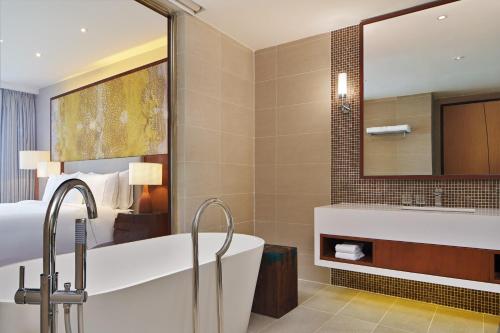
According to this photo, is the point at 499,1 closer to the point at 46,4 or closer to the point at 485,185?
the point at 485,185

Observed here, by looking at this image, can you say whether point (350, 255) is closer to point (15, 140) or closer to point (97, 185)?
point (97, 185)

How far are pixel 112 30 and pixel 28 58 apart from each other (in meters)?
0.65

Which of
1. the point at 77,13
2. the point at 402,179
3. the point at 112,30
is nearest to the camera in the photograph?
the point at 77,13

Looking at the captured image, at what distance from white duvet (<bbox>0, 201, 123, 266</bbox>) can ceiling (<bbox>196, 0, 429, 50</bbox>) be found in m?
1.89

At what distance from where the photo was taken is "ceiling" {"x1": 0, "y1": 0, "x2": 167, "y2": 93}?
6.56 ft

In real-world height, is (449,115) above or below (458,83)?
below

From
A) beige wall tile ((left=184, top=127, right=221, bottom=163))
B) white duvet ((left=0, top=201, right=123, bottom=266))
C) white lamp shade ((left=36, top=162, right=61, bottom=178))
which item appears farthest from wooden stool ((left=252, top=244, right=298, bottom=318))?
white lamp shade ((left=36, top=162, right=61, bottom=178))

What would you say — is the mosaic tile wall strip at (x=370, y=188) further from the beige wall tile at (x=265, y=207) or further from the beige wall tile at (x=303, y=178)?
the beige wall tile at (x=265, y=207)

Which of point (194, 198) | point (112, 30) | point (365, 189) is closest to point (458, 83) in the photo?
point (365, 189)

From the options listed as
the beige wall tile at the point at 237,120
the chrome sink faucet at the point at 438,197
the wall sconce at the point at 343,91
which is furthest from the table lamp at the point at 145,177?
the chrome sink faucet at the point at 438,197

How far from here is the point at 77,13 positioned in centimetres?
230

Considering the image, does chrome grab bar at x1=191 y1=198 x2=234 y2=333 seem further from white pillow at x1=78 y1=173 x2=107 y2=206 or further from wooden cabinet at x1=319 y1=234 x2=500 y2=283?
wooden cabinet at x1=319 y1=234 x2=500 y2=283

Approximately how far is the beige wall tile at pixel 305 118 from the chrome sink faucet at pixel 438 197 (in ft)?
3.49

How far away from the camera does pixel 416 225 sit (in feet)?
7.83
